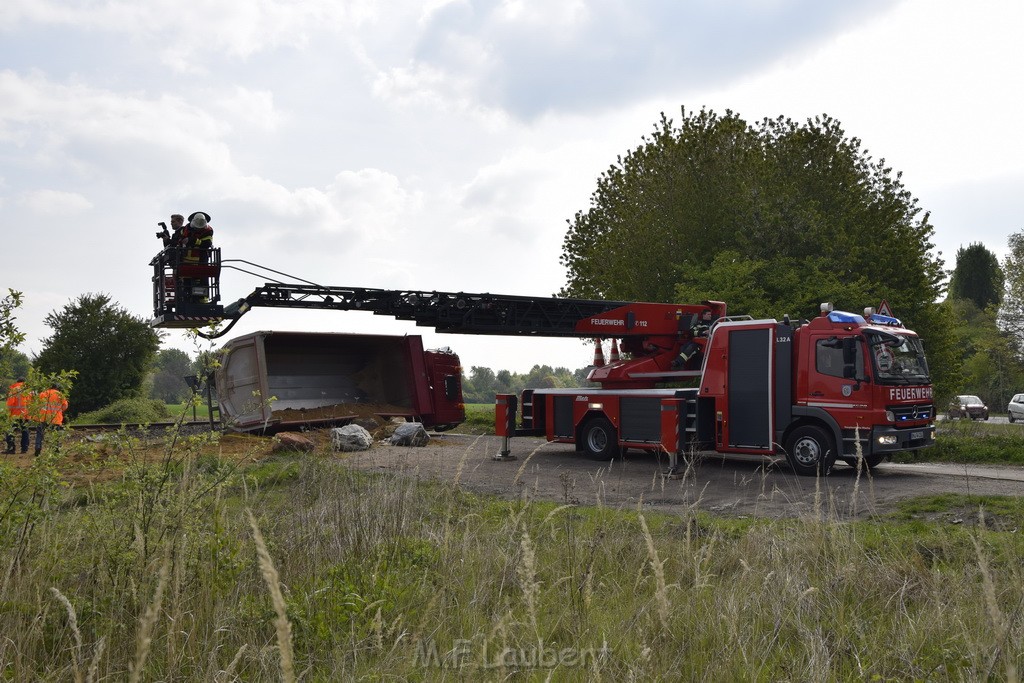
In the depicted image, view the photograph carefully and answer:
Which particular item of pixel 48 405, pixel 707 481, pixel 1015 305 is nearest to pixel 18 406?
pixel 48 405

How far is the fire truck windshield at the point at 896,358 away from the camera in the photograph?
12.0 metres

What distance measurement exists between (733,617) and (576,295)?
2655 cm

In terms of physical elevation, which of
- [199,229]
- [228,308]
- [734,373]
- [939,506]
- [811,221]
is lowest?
[939,506]

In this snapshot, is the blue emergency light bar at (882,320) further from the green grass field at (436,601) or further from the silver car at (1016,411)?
the silver car at (1016,411)

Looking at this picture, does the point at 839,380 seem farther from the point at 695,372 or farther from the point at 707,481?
the point at 695,372

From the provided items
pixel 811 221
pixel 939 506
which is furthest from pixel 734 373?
pixel 811 221

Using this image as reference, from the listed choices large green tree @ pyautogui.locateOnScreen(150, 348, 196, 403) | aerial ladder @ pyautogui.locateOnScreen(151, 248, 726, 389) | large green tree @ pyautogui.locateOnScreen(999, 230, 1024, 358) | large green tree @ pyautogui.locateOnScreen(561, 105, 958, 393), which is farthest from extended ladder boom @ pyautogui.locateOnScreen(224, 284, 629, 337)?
large green tree @ pyautogui.locateOnScreen(150, 348, 196, 403)

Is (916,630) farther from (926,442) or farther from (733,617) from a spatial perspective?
(926,442)

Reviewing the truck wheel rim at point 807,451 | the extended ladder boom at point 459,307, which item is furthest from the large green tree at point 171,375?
the truck wheel rim at point 807,451

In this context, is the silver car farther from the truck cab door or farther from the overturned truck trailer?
the truck cab door

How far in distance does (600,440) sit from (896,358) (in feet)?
17.5

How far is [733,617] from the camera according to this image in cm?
344

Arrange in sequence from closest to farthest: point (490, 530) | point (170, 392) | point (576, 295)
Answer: point (490, 530), point (576, 295), point (170, 392)

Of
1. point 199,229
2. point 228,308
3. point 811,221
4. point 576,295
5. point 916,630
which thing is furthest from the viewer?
point 576,295
